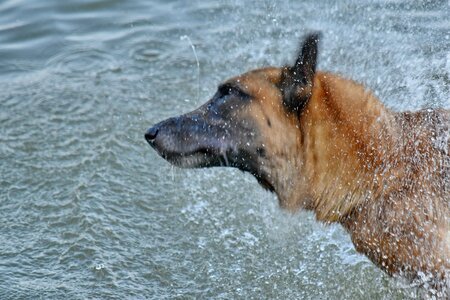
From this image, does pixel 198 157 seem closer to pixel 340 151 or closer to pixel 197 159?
pixel 197 159

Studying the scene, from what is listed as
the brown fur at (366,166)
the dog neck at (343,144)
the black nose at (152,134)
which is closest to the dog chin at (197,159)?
the black nose at (152,134)

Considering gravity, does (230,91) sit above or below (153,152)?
above

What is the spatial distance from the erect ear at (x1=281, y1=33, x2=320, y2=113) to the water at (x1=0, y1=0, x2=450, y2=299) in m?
0.69

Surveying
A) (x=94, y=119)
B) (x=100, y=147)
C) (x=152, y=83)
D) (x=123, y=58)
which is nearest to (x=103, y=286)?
(x=100, y=147)

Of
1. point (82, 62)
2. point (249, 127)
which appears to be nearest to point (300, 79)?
point (249, 127)

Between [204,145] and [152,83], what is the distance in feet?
12.0

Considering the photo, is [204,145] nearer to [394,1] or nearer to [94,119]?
[94,119]

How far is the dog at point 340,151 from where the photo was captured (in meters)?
4.44

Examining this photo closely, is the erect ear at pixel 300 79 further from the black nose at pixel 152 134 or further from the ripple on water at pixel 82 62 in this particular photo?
the ripple on water at pixel 82 62

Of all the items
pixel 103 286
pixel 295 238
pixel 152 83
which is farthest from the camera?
pixel 152 83

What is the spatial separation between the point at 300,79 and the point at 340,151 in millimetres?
436

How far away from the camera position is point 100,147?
7125 millimetres

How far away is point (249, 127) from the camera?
15.2ft

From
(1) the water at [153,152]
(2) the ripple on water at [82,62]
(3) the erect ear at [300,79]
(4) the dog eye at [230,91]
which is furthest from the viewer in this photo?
(2) the ripple on water at [82,62]
